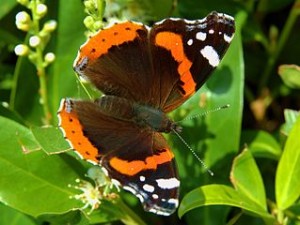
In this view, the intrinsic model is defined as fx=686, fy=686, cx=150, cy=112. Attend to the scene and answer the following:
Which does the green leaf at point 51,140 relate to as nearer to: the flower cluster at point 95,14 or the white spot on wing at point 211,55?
the flower cluster at point 95,14

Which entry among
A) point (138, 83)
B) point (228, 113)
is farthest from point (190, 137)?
point (138, 83)

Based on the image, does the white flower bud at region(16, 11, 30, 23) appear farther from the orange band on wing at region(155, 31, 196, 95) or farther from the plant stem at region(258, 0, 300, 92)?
the plant stem at region(258, 0, 300, 92)

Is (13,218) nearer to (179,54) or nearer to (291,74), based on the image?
(179,54)

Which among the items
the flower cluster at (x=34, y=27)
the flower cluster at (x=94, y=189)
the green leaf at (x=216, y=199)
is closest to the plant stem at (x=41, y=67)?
the flower cluster at (x=34, y=27)

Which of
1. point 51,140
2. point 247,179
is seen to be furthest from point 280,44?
point 51,140

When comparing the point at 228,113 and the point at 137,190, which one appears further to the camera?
the point at 228,113

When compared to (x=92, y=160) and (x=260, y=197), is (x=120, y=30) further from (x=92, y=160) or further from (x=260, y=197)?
(x=260, y=197)

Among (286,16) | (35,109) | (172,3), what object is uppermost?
(172,3)

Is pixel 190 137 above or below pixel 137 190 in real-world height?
below
